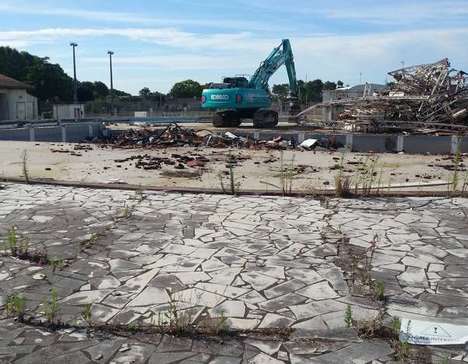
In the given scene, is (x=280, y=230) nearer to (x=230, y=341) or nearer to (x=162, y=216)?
Answer: (x=162, y=216)

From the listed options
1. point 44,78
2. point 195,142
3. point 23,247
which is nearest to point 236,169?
point 23,247

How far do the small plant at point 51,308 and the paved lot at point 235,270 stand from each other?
80 millimetres

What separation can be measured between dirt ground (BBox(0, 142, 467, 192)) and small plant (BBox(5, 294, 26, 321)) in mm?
6055

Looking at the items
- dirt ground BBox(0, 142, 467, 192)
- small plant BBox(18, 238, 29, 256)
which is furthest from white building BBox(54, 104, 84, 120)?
small plant BBox(18, 238, 29, 256)

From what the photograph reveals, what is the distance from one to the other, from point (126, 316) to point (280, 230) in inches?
126

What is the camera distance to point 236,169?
563 inches

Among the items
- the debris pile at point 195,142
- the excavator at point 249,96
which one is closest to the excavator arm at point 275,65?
the excavator at point 249,96

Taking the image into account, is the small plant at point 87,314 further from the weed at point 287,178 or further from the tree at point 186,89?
the tree at point 186,89

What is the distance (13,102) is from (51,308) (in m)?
53.2

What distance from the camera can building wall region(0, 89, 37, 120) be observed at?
52.1m

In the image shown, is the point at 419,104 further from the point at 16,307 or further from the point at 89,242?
the point at 16,307

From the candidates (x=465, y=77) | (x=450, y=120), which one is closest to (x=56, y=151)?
(x=450, y=120)

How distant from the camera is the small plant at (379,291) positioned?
4961mm

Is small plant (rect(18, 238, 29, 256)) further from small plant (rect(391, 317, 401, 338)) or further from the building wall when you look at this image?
the building wall
